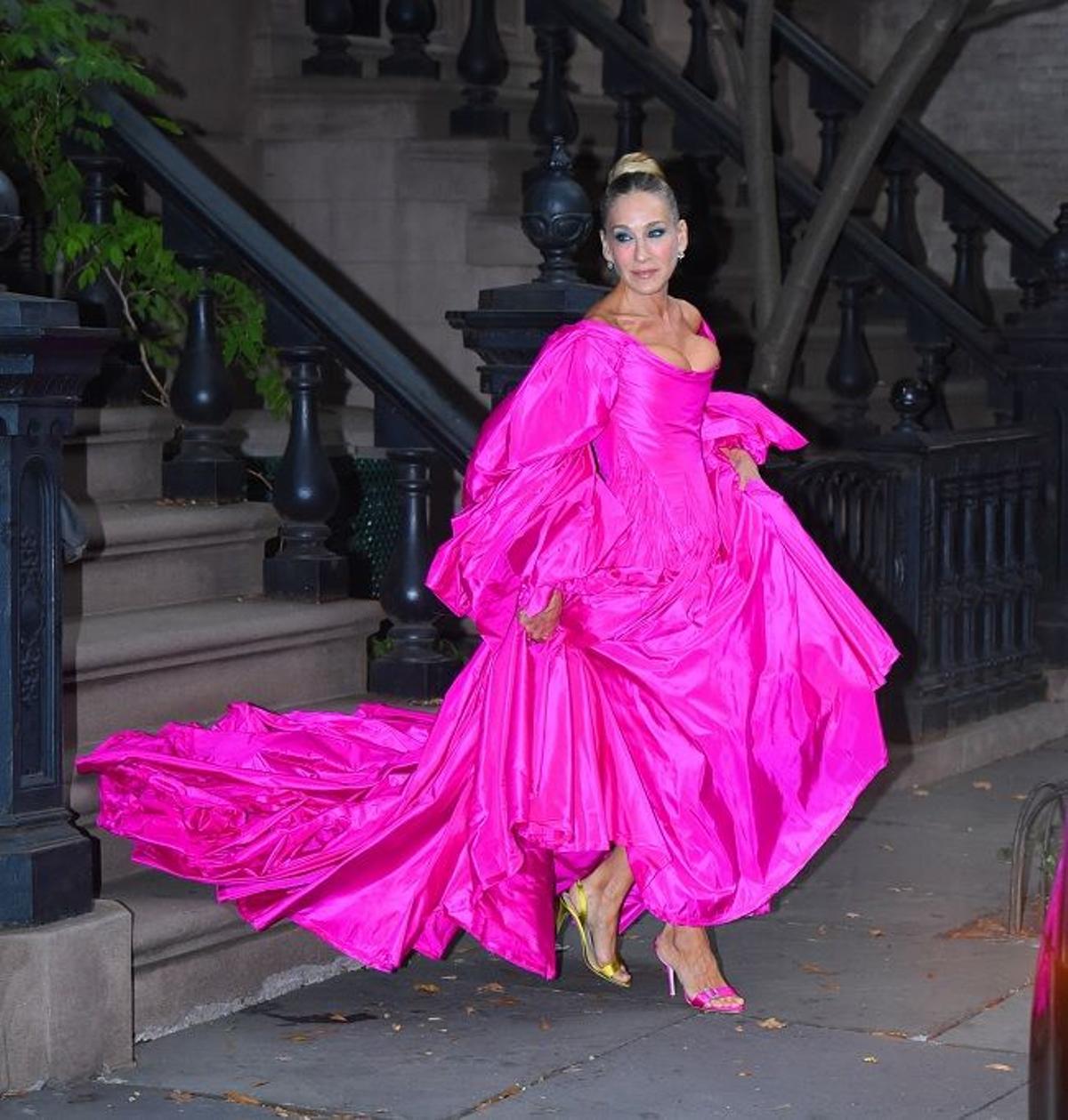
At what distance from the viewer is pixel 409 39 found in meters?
11.5

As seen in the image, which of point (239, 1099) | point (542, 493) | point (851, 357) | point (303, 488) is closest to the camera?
point (239, 1099)

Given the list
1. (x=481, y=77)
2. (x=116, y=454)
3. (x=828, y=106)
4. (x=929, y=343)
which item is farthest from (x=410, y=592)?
(x=828, y=106)

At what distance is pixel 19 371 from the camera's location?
5.26 meters

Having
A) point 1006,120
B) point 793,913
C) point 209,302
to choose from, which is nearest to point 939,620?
point 793,913

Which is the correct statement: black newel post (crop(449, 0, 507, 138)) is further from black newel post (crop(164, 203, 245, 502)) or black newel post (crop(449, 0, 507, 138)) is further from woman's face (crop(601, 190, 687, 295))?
woman's face (crop(601, 190, 687, 295))

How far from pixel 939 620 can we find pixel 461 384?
272cm

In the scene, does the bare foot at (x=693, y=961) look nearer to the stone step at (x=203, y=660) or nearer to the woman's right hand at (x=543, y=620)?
the woman's right hand at (x=543, y=620)

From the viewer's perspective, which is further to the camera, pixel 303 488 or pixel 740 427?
pixel 303 488

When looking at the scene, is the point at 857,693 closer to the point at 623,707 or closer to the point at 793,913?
the point at 623,707

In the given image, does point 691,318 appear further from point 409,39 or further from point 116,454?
point 409,39

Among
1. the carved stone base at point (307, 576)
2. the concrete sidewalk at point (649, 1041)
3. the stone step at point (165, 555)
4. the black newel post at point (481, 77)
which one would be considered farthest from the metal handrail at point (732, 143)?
the concrete sidewalk at point (649, 1041)

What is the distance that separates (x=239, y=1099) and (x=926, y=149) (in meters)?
8.47

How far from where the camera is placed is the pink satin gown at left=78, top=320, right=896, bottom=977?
5.84 metres

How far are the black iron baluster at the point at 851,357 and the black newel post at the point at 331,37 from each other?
8.25 ft
